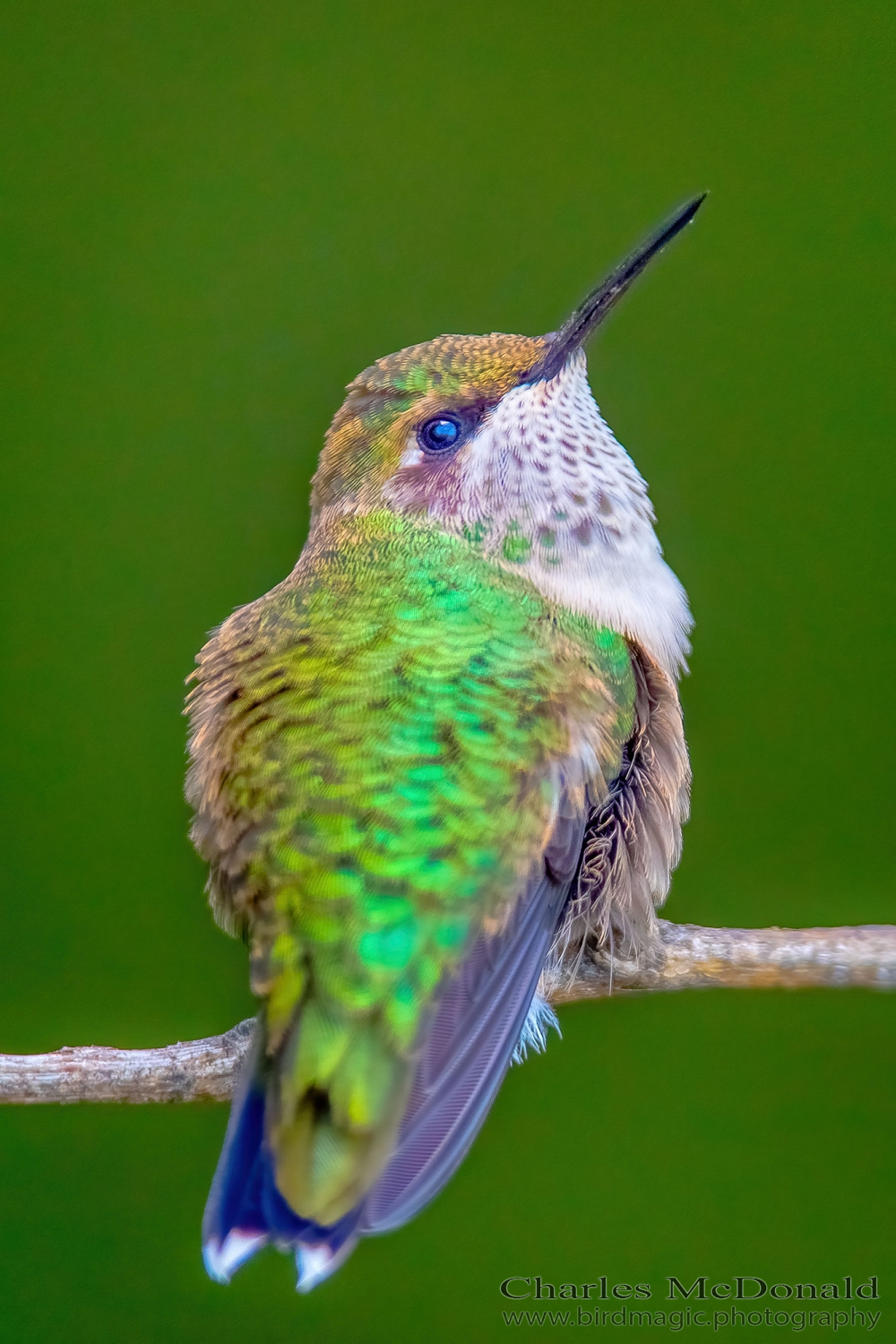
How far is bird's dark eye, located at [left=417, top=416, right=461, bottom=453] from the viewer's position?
4.66ft

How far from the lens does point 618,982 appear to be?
1445mm

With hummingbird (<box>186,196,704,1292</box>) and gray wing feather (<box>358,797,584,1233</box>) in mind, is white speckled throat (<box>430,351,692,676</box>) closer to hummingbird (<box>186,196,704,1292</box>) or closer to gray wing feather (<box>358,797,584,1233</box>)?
hummingbird (<box>186,196,704,1292</box>)

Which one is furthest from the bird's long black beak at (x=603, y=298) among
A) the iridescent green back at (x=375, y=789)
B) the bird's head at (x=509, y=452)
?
the iridescent green back at (x=375, y=789)

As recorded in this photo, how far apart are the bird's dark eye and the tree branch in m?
0.64

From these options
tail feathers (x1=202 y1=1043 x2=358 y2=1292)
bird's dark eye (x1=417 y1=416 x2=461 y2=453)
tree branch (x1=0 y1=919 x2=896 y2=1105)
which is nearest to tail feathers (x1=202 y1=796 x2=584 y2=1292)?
tail feathers (x1=202 y1=1043 x2=358 y2=1292)

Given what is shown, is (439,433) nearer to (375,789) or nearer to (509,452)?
(509,452)

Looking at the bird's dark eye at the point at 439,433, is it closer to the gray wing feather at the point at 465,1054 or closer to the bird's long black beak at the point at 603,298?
the bird's long black beak at the point at 603,298

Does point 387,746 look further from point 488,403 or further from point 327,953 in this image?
point 488,403

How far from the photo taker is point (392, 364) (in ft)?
4.78

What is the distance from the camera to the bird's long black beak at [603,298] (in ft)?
4.41

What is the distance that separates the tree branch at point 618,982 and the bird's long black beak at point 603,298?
70 cm

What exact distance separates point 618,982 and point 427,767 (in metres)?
0.47

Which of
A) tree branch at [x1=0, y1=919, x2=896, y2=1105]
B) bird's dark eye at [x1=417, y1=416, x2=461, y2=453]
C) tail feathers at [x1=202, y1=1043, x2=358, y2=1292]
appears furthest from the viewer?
bird's dark eye at [x1=417, y1=416, x2=461, y2=453]

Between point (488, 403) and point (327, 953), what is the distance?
682 mm
